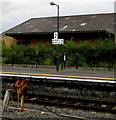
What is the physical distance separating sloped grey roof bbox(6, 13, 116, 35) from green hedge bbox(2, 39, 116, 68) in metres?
2.91

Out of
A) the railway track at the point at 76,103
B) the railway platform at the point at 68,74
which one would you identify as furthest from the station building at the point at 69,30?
the railway track at the point at 76,103

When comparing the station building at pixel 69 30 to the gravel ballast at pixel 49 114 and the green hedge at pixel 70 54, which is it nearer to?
the green hedge at pixel 70 54

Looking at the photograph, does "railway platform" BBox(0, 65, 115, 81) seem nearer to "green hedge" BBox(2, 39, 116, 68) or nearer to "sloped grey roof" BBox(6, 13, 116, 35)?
"green hedge" BBox(2, 39, 116, 68)

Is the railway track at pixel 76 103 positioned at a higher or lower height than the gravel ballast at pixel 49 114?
higher

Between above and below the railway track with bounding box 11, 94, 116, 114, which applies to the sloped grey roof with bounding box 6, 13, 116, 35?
above

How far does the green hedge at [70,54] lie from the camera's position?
21195 millimetres

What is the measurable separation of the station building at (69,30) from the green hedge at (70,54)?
1.65 metres

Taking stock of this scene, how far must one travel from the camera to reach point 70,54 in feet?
74.5

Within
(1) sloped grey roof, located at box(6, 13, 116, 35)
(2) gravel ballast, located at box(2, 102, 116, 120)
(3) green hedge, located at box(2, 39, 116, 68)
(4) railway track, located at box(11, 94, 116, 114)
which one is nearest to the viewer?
(2) gravel ballast, located at box(2, 102, 116, 120)

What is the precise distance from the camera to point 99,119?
762cm

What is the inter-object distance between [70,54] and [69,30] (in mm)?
3971

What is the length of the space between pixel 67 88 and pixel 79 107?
1873mm

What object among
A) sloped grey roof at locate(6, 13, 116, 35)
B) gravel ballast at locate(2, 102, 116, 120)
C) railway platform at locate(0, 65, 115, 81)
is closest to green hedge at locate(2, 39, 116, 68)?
railway platform at locate(0, 65, 115, 81)

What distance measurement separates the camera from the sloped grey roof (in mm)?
25780
